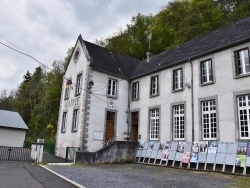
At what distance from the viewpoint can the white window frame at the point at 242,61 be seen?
13859 mm

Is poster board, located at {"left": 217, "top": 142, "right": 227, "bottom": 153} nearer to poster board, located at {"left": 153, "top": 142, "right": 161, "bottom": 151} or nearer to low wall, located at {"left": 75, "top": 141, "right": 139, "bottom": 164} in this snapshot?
poster board, located at {"left": 153, "top": 142, "right": 161, "bottom": 151}

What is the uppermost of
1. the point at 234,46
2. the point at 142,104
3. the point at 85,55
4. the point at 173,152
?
the point at 85,55

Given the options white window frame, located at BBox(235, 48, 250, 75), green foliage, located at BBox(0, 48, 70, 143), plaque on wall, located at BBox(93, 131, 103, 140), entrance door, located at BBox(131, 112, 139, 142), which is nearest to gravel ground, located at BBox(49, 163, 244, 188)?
white window frame, located at BBox(235, 48, 250, 75)

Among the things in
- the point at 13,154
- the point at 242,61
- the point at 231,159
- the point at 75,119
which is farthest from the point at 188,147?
the point at 13,154

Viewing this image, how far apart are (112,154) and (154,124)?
427 cm

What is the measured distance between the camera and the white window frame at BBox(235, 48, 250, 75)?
45.5 ft

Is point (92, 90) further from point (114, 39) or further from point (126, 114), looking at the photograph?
point (114, 39)

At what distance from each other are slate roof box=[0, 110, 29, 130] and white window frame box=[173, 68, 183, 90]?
1856 centimetres

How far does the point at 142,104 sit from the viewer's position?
20.5 m

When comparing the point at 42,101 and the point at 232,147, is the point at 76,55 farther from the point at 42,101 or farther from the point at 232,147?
the point at 42,101

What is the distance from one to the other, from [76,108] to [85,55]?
4.89 metres

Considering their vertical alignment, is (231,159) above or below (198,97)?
below

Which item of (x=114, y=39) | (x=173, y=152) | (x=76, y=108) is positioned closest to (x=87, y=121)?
(x=76, y=108)

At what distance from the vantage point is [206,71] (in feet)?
52.6
